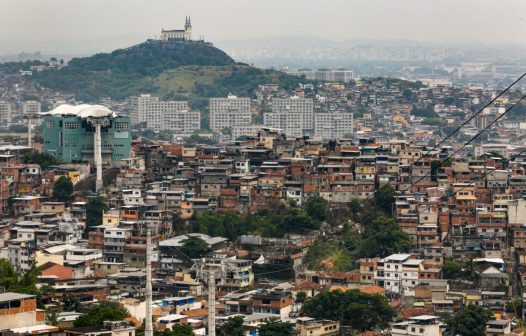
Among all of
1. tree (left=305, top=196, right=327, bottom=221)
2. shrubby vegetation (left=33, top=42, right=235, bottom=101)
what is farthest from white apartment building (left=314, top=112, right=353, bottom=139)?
tree (left=305, top=196, right=327, bottom=221)

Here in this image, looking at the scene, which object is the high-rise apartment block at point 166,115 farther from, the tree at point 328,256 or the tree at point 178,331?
the tree at point 178,331

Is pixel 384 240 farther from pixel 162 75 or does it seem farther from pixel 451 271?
pixel 162 75

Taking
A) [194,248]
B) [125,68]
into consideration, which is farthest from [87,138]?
[125,68]

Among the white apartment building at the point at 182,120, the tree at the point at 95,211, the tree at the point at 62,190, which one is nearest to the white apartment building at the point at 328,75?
the white apartment building at the point at 182,120

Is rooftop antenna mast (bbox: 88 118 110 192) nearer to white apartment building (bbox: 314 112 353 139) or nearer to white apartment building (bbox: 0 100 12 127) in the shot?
white apartment building (bbox: 314 112 353 139)

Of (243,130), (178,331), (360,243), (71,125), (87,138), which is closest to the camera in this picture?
(178,331)

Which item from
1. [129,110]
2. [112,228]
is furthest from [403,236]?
[129,110]
